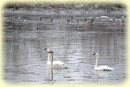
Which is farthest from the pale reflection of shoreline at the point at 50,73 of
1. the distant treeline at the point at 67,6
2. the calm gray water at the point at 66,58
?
the distant treeline at the point at 67,6

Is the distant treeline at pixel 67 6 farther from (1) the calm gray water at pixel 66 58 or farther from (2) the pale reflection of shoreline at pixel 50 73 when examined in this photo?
(2) the pale reflection of shoreline at pixel 50 73

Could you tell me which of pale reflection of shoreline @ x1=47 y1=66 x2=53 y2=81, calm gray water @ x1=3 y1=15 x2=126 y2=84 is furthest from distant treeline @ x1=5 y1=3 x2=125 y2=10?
pale reflection of shoreline @ x1=47 y1=66 x2=53 y2=81

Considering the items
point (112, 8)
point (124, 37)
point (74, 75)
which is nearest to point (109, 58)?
point (74, 75)

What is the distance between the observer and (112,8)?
5709 cm

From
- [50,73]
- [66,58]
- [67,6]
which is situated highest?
[67,6]

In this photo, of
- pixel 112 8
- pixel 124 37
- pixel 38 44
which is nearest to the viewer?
pixel 38 44

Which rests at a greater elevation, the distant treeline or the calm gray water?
the distant treeline

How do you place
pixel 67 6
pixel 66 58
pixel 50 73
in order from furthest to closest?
1. pixel 67 6
2. pixel 66 58
3. pixel 50 73

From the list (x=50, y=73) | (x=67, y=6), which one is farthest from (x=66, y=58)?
(x=67, y=6)

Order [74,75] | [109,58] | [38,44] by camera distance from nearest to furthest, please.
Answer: [74,75], [109,58], [38,44]

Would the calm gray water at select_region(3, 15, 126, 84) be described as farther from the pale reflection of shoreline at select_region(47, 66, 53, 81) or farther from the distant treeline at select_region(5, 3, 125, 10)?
the distant treeline at select_region(5, 3, 125, 10)

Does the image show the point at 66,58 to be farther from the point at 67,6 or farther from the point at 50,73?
the point at 67,6

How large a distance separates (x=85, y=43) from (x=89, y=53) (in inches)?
134

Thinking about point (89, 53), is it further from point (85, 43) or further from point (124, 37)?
point (124, 37)
